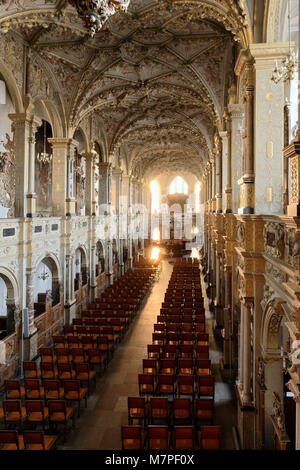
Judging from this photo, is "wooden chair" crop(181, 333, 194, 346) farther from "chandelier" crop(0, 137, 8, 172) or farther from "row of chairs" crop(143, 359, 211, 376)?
"chandelier" crop(0, 137, 8, 172)

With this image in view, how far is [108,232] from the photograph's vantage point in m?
25.0

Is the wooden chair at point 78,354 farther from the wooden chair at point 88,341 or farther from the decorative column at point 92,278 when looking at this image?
the decorative column at point 92,278

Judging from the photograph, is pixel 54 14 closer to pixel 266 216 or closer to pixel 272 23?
pixel 272 23

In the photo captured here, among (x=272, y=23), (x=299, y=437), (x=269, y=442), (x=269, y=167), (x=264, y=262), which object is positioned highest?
(x=272, y=23)

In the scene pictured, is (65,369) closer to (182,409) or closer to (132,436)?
(182,409)

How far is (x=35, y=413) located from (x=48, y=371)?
2.31 metres

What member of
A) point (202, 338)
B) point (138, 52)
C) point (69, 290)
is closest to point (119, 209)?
point (69, 290)

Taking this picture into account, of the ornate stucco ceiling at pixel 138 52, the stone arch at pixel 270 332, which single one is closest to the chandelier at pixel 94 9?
the ornate stucco ceiling at pixel 138 52

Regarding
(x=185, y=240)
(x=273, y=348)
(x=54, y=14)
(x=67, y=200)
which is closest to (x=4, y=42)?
(x=54, y=14)

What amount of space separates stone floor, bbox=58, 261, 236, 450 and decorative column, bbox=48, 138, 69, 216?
21.9 feet

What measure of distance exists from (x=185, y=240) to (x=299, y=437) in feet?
149

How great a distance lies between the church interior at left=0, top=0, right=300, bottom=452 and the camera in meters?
7.23

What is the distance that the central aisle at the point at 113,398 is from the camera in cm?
862

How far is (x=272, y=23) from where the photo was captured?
7164mm
